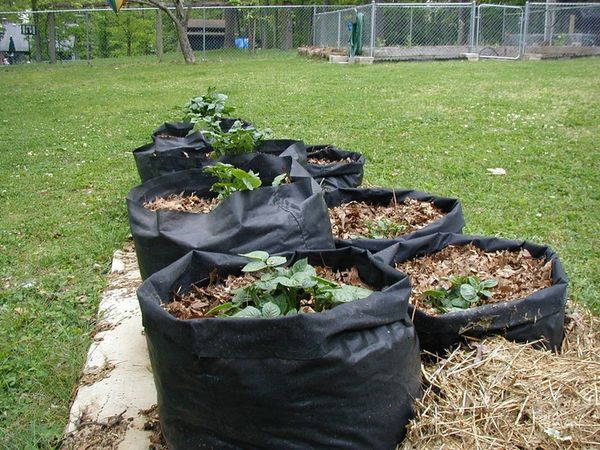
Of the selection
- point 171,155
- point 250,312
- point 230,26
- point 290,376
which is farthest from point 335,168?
point 230,26

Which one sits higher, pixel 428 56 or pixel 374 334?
pixel 428 56

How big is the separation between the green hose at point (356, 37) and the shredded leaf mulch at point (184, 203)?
15.9 m

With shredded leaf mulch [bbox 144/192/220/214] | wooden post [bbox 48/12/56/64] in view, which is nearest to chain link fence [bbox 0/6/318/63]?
wooden post [bbox 48/12/56/64]

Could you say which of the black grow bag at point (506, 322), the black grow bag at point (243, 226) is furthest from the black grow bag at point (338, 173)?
the black grow bag at point (506, 322)

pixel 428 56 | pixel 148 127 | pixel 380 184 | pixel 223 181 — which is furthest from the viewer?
pixel 428 56

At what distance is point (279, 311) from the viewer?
6.31 feet

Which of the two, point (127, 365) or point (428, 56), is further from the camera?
point (428, 56)

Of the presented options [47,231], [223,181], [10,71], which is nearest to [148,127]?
[47,231]

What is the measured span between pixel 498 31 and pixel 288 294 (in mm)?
21896

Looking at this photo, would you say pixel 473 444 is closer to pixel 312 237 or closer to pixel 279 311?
pixel 279 311

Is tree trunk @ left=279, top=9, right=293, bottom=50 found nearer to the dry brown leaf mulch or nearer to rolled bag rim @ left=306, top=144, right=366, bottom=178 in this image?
rolled bag rim @ left=306, top=144, right=366, bottom=178

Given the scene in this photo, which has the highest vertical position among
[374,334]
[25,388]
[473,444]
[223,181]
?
[223,181]

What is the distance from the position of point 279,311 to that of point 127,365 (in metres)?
1.32

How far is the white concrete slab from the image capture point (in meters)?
2.50
